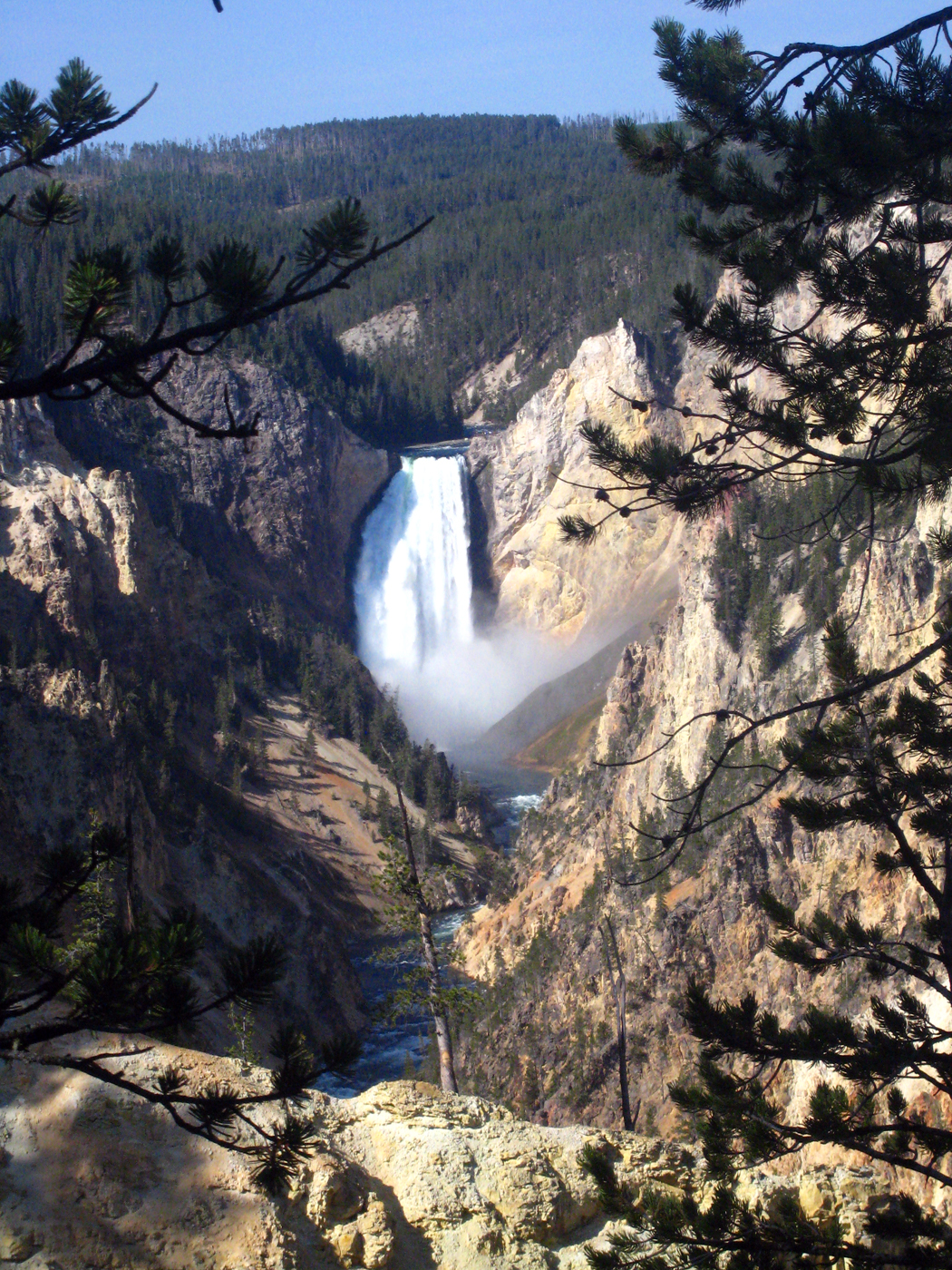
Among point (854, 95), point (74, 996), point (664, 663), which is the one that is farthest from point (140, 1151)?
point (664, 663)

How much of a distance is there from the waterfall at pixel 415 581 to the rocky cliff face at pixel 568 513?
288 cm

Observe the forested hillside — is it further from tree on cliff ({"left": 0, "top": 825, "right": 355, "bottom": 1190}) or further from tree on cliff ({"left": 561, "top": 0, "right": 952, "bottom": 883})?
tree on cliff ({"left": 0, "top": 825, "right": 355, "bottom": 1190})

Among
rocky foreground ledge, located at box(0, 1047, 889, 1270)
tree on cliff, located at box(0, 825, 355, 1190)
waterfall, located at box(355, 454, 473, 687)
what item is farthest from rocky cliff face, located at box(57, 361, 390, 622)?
tree on cliff, located at box(0, 825, 355, 1190)

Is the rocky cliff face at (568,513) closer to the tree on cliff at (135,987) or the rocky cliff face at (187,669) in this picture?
the rocky cliff face at (187,669)

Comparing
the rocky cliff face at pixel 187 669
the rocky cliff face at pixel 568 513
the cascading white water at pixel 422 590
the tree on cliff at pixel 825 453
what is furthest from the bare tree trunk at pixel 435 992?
the cascading white water at pixel 422 590

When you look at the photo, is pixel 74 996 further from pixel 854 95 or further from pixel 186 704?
pixel 186 704

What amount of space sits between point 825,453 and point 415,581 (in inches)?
3063

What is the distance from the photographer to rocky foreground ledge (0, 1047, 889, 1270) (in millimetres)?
7035

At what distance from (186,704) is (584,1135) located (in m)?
45.8

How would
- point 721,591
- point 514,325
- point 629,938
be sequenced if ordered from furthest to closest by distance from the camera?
1. point 514,325
2. point 721,591
3. point 629,938

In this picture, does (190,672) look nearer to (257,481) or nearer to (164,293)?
(257,481)

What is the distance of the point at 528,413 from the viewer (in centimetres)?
8562

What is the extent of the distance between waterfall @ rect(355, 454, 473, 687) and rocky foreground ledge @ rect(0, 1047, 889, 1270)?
245 ft

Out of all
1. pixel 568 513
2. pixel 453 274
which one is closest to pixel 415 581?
pixel 568 513
